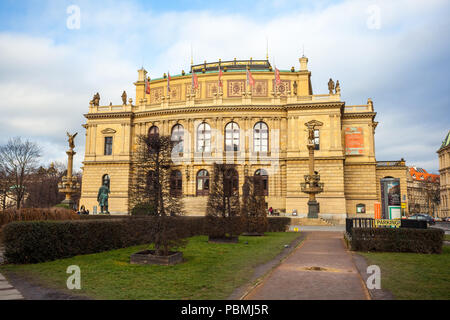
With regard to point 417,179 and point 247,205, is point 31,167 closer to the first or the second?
point 247,205

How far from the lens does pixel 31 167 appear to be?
54250 mm

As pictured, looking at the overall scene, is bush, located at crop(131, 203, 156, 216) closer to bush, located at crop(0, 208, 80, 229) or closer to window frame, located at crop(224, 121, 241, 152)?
bush, located at crop(0, 208, 80, 229)

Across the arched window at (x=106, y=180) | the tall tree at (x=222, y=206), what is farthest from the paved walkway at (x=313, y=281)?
the arched window at (x=106, y=180)

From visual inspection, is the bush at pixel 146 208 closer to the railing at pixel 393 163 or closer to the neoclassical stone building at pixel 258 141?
the neoclassical stone building at pixel 258 141

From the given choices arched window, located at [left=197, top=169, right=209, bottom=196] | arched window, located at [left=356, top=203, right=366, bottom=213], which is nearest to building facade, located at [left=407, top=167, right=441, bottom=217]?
arched window, located at [left=356, top=203, right=366, bottom=213]

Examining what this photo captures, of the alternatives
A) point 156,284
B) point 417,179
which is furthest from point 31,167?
point 417,179

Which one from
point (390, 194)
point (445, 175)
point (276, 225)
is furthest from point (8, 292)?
point (445, 175)

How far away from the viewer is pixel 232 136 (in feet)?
173

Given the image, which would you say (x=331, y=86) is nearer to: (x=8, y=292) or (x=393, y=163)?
(x=393, y=163)

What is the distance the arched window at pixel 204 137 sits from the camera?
52.7m

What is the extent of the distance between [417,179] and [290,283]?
139 metres

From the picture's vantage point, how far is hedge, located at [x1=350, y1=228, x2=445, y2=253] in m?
15.8

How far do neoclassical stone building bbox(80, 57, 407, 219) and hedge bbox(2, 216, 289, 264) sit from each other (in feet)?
98.8

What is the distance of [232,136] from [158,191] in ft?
130
